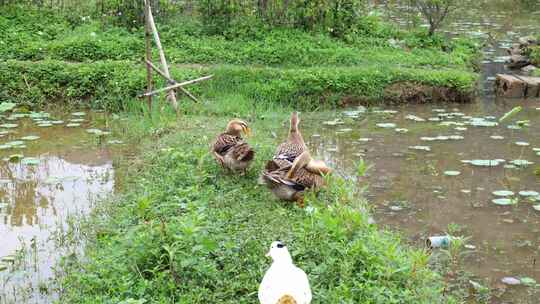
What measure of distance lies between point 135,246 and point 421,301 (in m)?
1.93

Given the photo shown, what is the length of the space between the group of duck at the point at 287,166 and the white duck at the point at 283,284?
182 cm

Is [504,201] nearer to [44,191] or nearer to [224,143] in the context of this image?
[224,143]

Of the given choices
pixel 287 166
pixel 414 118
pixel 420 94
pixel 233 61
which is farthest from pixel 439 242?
pixel 233 61

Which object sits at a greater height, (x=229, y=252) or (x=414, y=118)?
(x=229, y=252)

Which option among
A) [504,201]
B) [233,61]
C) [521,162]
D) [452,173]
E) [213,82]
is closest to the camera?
[504,201]

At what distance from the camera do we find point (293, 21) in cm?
1300

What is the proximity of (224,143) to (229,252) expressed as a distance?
187 cm

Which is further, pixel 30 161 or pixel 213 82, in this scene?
pixel 213 82

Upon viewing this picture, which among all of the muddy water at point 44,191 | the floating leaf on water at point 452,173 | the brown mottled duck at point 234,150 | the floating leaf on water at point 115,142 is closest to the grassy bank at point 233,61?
the muddy water at point 44,191

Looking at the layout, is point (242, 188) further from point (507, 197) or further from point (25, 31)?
point (25, 31)

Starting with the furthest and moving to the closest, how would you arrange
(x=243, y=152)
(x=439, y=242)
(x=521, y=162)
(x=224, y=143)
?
1. (x=521, y=162)
2. (x=224, y=143)
3. (x=243, y=152)
4. (x=439, y=242)

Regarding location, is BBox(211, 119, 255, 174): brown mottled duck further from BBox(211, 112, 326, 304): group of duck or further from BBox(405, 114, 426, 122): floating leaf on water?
BBox(405, 114, 426, 122): floating leaf on water

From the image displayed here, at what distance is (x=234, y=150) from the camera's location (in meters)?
6.03

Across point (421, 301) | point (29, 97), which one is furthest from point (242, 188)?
point (29, 97)
